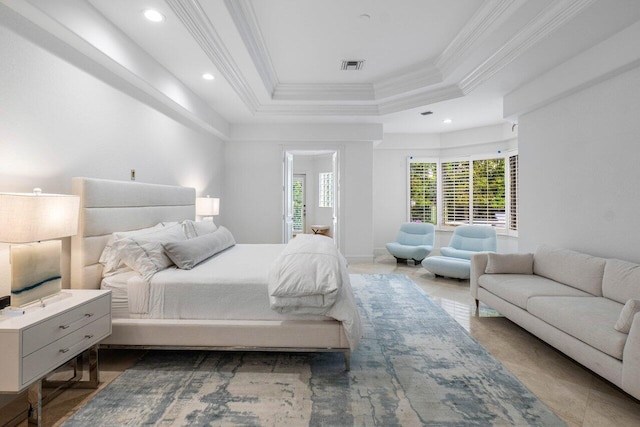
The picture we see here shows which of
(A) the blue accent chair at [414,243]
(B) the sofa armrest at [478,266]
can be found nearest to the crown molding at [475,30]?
(B) the sofa armrest at [478,266]

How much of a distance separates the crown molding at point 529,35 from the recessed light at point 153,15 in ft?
9.96

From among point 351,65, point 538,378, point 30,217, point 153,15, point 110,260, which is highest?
point 351,65

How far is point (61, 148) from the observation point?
2312 mm

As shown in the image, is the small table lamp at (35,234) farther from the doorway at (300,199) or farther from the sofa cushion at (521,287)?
the doorway at (300,199)

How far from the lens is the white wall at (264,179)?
5898 millimetres

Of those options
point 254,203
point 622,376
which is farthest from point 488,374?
point 254,203

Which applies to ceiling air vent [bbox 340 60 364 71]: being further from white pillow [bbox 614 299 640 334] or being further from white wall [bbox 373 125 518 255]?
white pillow [bbox 614 299 640 334]

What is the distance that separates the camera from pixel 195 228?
346cm

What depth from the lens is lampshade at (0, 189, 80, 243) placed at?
5.24ft

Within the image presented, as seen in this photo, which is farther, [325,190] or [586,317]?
[325,190]

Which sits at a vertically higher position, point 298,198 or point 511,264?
point 298,198

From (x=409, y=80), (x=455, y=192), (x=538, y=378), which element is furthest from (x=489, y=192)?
(x=538, y=378)

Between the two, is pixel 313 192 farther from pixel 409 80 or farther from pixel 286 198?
pixel 409 80

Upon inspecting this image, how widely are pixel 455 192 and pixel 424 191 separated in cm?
→ 63
